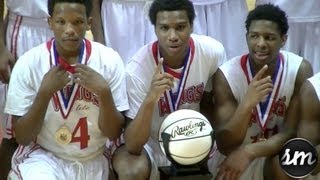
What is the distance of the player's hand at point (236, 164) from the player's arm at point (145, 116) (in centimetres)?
39

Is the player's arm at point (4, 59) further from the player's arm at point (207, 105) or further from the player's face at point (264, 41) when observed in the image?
the player's face at point (264, 41)

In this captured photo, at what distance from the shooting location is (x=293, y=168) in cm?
303

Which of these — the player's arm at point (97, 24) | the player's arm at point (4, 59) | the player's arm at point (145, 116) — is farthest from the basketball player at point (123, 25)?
the player's arm at point (145, 116)

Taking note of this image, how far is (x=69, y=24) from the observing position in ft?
10.7

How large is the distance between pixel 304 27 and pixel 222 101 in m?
0.71

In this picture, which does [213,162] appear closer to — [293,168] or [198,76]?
[198,76]

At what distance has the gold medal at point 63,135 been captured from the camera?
10.9 feet

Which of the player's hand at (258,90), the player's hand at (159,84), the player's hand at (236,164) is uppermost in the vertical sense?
the player's hand at (159,84)

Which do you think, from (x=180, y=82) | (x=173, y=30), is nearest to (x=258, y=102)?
(x=180, y=82)

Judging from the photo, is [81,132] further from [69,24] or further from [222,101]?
[222,101]

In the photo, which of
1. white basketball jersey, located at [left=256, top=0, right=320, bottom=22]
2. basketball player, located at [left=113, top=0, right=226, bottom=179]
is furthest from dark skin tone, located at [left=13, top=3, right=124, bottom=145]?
white basketball jersey, located at [left=256, top=0, right=320, bottom=22]

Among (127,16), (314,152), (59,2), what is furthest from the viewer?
(127,16)

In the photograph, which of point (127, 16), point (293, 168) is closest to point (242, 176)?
point (293, 168)

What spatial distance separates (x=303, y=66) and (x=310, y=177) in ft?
1.83
